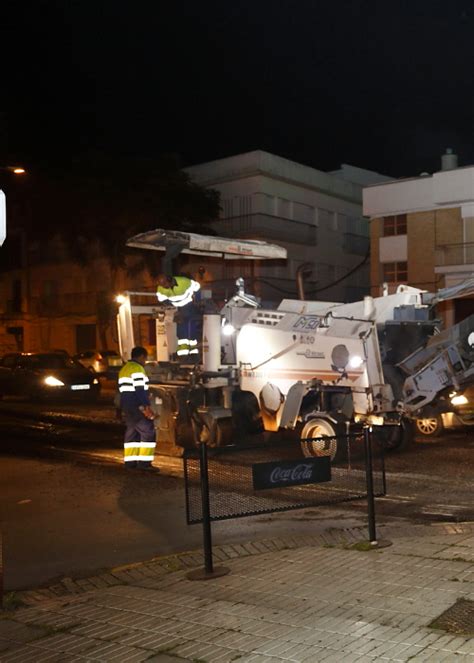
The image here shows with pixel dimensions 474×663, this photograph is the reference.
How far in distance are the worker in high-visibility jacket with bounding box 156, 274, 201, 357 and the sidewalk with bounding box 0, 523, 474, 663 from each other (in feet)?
22.6

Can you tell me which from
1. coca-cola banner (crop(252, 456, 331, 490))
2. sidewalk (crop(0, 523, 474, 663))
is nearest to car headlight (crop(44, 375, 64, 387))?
sidewalk (crop(0, 523, 474, 663))

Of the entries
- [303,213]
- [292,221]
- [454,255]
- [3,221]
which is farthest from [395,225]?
[3,221]

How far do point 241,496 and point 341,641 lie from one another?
2554 mm

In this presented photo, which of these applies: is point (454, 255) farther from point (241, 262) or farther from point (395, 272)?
point (241, 262)

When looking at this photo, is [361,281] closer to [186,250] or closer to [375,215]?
[375,215]

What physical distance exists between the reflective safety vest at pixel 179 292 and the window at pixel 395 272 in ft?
79.9

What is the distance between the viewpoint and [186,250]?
13.6 m

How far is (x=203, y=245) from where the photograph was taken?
13.4 meters

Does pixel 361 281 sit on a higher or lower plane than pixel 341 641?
higher

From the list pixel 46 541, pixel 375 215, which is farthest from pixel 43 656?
pixel 375 215

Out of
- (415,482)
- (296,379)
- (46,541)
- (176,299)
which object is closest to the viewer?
(46,541)

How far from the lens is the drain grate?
189 inches

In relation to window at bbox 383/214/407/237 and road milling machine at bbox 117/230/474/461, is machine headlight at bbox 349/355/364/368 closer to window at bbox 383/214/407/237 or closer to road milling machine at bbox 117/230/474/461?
road milling machine at bbox 117/230/474/461

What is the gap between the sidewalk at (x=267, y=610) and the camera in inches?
184
